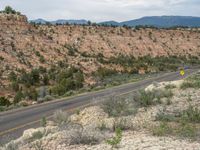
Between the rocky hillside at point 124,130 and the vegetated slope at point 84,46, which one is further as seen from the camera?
the vegetated slope at point 84,46

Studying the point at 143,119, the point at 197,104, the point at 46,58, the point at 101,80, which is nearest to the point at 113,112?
the point at 143,119

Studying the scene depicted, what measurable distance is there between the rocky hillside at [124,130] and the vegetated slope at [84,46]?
25821 mm

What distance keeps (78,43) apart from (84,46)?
1.41 meters

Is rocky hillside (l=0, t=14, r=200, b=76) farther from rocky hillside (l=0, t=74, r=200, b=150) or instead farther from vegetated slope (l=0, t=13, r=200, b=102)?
rocky hillside (l=0, t=74, r=200, b=150)

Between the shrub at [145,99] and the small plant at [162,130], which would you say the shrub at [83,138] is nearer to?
the small plant at [162,130]

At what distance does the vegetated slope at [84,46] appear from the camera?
2111 inches

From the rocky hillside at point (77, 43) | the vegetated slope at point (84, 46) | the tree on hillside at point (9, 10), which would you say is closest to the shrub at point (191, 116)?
the vegetated slope at point (84, 46)

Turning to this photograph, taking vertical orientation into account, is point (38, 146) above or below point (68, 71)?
above

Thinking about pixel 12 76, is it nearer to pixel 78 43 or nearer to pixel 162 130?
pixel 78 43

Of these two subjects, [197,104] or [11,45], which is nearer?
[197,104]

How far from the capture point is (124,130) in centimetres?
1113

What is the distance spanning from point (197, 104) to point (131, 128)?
476 cm

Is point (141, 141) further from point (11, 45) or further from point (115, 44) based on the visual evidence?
point (115, 44)

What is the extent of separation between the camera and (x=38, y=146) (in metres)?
9.08
